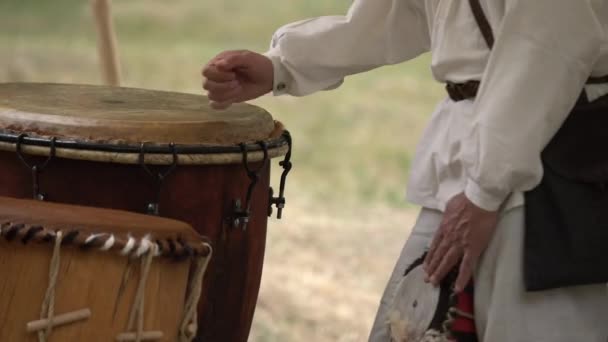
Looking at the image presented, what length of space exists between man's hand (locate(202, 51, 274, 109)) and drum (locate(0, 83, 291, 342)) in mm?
45

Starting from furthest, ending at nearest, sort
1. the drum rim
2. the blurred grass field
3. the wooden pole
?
1. the blurred grass field
2. the wooden pole
3. the drum rim

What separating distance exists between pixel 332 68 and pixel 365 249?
Result: 2.62 m

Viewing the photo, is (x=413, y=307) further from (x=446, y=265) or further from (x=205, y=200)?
(x=205, y=200)

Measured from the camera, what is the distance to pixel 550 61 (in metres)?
1.51

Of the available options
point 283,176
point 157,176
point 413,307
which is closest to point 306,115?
point 283,176

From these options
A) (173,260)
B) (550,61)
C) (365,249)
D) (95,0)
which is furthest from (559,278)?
(365,249)

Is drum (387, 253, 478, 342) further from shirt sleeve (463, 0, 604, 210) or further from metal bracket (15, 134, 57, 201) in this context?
metal bracket (15, 134, 57, 201)

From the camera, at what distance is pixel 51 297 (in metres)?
1.49

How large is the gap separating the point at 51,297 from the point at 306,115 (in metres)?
4.95

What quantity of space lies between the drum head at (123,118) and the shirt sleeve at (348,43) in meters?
0.12

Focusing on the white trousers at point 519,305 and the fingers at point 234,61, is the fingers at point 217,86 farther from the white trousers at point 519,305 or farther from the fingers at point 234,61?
the white trousers at point 519,305

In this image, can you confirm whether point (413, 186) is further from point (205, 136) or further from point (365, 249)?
point (365, 249)

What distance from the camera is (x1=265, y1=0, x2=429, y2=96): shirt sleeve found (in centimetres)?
193

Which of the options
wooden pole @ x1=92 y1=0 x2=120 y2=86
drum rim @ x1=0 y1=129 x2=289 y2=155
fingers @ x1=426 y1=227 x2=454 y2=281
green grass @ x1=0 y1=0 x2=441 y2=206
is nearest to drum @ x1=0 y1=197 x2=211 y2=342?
drum rim @ x1=0 y1=129 x2=289 y2=155
